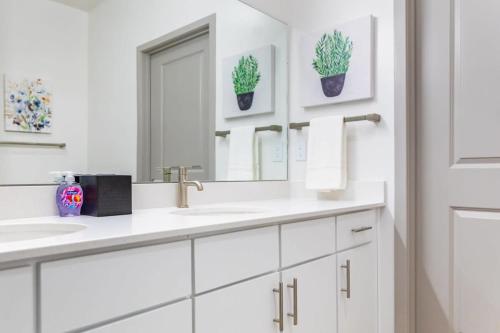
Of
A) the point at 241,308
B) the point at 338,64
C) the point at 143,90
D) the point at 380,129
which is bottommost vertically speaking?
the point at 241,308

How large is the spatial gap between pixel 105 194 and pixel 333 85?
1276mm

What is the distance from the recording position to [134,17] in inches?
58.7

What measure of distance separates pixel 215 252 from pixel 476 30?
4.85 feet

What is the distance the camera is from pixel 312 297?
54.6 inches

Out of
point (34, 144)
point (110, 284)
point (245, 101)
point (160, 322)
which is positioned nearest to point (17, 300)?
point (110, 284)

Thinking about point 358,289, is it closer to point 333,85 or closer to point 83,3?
point 333,85

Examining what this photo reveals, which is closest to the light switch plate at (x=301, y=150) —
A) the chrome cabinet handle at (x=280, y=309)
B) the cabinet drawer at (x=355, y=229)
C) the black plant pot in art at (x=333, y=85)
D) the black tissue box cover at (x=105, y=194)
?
the black plant pot in art at (x=333, y=85)

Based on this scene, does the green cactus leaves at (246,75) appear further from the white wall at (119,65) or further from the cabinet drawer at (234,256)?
the cabinet drawer at (234,256)

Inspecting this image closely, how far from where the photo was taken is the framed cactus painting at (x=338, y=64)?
72.0 inches

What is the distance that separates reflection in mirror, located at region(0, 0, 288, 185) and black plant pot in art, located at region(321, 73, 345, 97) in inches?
10.7

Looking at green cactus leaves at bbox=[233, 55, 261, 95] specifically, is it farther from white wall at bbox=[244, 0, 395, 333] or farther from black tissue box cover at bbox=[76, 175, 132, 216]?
black tissue box cover at bbox=[76, 175, 132, 216]

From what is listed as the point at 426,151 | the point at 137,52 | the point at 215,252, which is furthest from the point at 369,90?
the point at 215,252

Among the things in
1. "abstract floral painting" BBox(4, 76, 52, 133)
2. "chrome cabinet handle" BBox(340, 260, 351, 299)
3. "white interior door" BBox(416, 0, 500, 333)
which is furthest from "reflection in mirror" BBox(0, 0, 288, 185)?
"white interior door" BBox(416, 0, 500, 333)

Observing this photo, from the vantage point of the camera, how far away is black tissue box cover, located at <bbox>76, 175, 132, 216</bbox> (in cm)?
118
